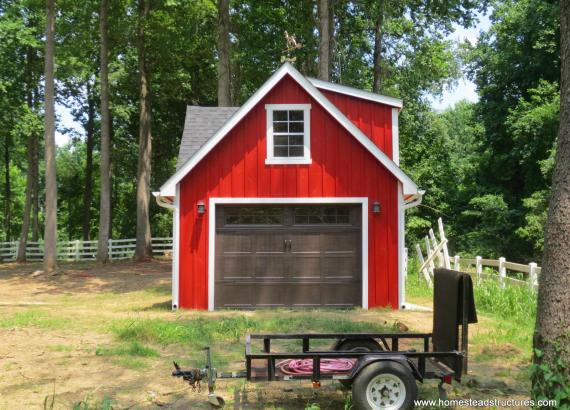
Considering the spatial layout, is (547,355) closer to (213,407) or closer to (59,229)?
(213,407)

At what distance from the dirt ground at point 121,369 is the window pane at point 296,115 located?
4490 millimetres

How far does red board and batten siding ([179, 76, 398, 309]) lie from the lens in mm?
13617

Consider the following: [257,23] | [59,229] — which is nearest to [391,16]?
[257,23]

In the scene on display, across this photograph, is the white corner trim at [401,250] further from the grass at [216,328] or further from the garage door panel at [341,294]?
the grass at [216,328]

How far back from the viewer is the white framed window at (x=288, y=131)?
1378 centimetres

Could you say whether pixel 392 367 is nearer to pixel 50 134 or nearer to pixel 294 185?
pixel 294 185

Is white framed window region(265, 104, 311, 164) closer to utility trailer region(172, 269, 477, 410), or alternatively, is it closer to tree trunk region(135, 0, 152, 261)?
utility trailer region(172, 269, 477, 410)

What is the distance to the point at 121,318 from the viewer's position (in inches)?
475

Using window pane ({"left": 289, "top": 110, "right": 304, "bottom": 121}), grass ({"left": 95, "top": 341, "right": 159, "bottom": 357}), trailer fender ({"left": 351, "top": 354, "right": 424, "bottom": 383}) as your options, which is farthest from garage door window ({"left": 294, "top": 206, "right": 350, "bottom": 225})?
trailer fender ({"left": 351, "top": 354, "right": 424, "bottom": 383})

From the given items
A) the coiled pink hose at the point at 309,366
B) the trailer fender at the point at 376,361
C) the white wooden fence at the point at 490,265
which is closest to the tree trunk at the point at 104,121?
the white wooden fence at the point at 490,265

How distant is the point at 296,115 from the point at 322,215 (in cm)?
241

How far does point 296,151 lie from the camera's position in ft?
45.5

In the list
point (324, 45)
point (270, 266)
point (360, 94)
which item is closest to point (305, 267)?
point (270, 266)

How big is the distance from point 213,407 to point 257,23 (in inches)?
978
